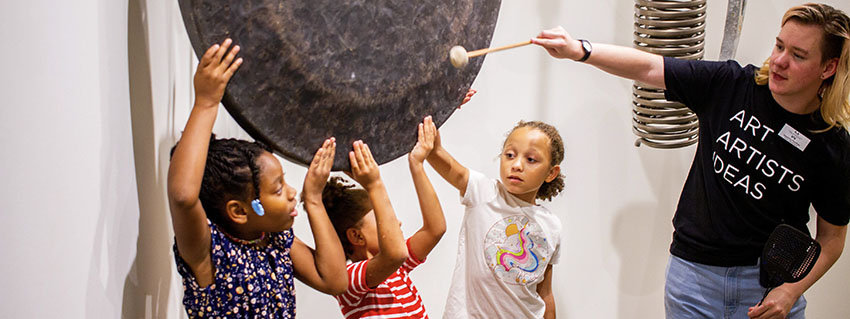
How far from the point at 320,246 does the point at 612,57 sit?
732 mm

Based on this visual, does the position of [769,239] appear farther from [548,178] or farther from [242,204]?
[242,204]

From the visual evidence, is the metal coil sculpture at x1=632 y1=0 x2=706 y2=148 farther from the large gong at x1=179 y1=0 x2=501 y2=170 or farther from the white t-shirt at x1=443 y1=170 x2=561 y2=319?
the large gong at x1=179 y1=0 x2=501 y2=170

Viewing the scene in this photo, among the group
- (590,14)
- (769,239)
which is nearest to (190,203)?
(769,239)

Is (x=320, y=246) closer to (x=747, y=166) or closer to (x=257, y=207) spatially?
(x=257, y=207)

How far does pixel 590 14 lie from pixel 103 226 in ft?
5.20

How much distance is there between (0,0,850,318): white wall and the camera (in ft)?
3.68

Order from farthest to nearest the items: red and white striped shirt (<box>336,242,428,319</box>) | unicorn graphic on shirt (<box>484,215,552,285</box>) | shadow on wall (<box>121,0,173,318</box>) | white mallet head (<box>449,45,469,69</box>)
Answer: unicorn graphic on shirt (<box>484,215,552,285</box>), red and white striped shirt (<box>336,242,428,319</box>), white mallet head (<box>449,45,469,69</box>), shadow on wall (<box>121,0,173,318</box>)

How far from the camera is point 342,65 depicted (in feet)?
4.40

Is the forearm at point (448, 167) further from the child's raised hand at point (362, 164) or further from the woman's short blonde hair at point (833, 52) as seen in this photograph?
the woman's short blonde hair at point (833, 52)

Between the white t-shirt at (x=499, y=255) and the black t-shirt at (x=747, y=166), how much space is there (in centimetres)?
33

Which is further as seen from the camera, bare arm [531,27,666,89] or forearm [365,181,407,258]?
bare arm [531,27,666,89]

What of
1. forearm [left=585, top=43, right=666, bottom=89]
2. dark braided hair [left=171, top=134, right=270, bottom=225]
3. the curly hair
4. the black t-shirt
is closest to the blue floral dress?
dark braided hair [left=171, top=134, right=270, bottom=225]

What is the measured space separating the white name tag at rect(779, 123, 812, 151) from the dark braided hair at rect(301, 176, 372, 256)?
2.76 feet

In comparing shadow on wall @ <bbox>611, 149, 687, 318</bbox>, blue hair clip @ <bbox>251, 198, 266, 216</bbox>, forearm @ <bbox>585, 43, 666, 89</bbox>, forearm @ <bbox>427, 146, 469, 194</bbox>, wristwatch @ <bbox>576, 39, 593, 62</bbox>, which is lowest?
shadow on wall @ <bbox>611, 149, 687, 318</bbox>
